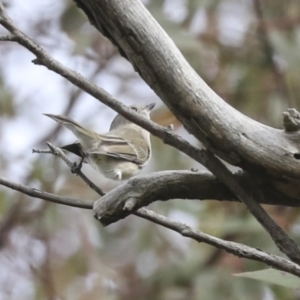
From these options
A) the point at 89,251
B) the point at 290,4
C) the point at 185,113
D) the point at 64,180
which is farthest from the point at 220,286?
the point at 185,113

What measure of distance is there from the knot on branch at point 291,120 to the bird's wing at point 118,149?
60 cm

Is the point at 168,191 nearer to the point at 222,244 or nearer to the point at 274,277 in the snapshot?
the point at 222,244

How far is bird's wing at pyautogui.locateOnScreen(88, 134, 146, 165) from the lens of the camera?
1.23 m

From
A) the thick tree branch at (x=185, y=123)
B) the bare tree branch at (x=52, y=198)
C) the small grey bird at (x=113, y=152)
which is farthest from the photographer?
the small grey bird at (x=113, y=152)

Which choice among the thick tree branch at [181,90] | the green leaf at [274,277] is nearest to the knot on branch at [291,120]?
the thick tree branch at [181,90]

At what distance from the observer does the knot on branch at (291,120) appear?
2.09 ft

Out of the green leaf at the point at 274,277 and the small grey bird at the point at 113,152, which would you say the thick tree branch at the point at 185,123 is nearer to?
the green leaf at the point at 274,277

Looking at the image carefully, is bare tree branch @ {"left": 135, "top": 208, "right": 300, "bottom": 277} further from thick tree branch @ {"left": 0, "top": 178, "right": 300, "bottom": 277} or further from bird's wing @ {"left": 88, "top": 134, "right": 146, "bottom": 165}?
bird's wing @ {"left": 88, "top": 134, "right": 146, "bottom": 165}

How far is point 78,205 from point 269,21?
127 centimetres

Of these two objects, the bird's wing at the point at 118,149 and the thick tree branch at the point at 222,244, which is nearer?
the thick tree branch at the point at 222,244

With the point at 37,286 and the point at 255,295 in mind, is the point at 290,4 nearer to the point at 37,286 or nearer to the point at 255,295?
the point at 255,295

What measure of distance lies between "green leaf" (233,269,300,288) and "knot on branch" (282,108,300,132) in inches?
6.7

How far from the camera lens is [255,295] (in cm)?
153

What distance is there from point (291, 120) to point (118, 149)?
28.7 inches
